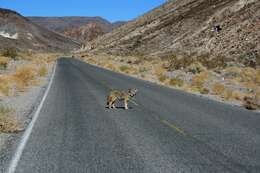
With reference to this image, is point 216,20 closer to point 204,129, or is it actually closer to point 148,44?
point 148,44

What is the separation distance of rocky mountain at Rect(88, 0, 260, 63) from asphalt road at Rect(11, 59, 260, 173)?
104 ft

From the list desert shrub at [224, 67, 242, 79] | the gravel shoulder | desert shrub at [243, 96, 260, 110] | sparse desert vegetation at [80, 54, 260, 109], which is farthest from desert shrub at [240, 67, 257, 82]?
the gravel shoulder

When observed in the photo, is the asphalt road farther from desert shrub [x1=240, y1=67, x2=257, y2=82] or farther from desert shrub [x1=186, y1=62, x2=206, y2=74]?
desert shrub [x1=186, y1=62, x2=206, y2=74]

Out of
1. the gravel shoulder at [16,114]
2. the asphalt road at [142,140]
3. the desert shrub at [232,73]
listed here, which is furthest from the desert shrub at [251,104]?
the desert shrub at [232,73]

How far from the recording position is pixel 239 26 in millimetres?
58906

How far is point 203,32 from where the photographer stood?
2697 inches

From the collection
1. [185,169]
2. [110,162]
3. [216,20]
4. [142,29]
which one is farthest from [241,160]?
[142,29]

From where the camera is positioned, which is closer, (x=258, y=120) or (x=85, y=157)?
(x=85, y=157)

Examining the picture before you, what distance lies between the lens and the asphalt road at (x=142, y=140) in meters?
7.73

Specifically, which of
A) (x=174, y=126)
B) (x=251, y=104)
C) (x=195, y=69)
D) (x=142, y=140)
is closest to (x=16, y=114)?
(x=174, y=126)

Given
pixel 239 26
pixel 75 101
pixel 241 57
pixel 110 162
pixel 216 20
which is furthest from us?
pixel 216 20

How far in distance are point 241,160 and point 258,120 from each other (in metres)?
5.86

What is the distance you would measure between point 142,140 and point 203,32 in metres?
60.3

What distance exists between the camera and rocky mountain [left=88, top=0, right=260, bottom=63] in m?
54.0
